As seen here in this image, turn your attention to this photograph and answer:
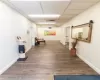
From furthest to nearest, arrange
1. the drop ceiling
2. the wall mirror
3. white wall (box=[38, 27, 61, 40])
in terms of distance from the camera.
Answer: white wall (box=[38, 27, 61, 40]), the wall mirror, the drop ceiling

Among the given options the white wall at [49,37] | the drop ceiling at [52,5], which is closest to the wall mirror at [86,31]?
the drop ceiling at [52,5]

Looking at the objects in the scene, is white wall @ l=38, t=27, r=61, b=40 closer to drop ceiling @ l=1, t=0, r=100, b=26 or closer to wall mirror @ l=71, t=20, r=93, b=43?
wall mirror @ l=71, t=20, r=93, b=43

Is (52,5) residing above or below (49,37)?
above

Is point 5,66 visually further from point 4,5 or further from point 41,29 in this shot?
point 41,29

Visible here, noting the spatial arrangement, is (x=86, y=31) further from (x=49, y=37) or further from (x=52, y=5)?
(x=49, y=37)

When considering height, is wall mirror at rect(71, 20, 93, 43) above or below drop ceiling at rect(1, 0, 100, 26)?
below

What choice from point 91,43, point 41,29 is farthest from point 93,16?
point 41,29

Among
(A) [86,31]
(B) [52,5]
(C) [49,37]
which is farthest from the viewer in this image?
(C) [49,37]

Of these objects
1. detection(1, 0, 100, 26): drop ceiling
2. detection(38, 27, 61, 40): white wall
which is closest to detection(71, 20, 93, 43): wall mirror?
detection(1, 0, 100, 26): drop ceiling

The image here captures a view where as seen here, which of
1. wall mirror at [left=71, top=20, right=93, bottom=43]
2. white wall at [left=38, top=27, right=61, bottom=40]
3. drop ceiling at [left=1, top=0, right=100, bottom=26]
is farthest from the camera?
white wall at [left=38, top=27, right=61, bottom=40]

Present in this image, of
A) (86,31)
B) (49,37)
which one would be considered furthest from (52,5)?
(49,37)

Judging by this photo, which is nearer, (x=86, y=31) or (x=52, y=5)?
(x=52, y=5)

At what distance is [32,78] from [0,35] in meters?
1.70

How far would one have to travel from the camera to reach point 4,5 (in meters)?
3.93
